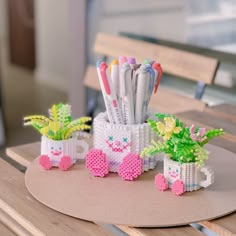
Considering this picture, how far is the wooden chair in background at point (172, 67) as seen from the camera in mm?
1925

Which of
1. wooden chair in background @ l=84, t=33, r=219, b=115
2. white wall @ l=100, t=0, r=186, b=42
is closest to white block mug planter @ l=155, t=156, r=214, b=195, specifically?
wooden chair in background @ l=84, t=33, r=219, b=115

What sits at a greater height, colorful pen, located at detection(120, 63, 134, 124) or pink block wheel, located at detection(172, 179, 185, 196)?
colorful pen, located at detection(120, 63, 134, 124)


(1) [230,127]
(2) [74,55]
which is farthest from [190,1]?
(1) [230,127]

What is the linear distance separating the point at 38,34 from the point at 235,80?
8.21 feet

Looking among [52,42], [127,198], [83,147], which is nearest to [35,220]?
[127,198]

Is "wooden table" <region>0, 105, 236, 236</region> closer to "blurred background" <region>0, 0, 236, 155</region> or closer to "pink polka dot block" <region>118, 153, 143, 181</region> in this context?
"pink polka dot block" <region>118, 153, 143, 181</region>

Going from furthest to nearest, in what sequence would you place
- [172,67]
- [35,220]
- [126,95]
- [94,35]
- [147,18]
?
1. [94,35]
2. [147,18]
3. [172,67]
4. [126,95]
5. [35,220]

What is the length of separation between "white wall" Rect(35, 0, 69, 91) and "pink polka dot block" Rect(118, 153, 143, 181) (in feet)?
10.5

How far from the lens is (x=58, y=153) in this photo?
3.88 ft

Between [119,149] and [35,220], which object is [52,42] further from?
[35,220]

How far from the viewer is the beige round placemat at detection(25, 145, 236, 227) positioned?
0.98 m

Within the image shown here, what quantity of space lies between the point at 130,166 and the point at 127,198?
3.7 inches

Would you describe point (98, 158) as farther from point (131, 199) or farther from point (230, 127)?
point (230, 127)

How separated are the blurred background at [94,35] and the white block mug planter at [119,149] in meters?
1.31
